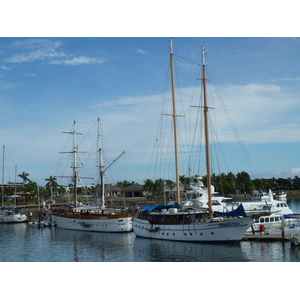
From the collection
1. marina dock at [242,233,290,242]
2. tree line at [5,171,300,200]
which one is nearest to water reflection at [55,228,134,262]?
marina dock at [242,233,290,242]

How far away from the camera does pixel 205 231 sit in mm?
38719

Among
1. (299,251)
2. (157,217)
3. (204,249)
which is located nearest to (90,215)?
(157,217)

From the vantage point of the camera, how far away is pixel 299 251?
104ft

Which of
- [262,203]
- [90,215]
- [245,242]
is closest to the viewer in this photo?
[245,242]

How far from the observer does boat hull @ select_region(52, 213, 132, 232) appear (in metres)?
55.6

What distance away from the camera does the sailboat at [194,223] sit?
37.3 meters

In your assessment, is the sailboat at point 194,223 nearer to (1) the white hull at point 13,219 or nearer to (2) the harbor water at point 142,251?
(2) the harbor water at point 142,251

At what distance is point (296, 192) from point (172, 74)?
12849 cm

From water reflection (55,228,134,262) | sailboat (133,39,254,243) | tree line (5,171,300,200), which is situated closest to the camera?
water reflection (55,228,134,262)

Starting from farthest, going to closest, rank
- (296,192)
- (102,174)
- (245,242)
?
(296,192) < (102,174) < (245,242)

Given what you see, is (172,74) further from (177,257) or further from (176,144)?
(177,257)

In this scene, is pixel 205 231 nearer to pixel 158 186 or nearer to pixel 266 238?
pixel 266 238

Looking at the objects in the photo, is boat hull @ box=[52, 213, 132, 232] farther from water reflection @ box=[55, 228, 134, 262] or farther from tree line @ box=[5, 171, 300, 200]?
tree line @ box=[5, 171, 300, 200]

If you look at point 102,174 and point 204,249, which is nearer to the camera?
point 204,249
